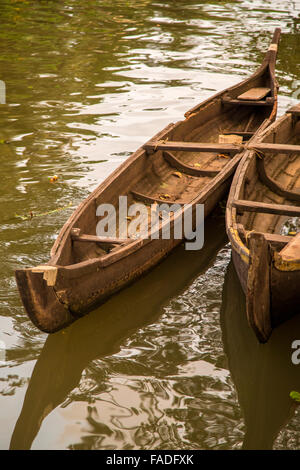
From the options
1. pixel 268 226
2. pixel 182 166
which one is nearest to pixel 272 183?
pixel 268 226

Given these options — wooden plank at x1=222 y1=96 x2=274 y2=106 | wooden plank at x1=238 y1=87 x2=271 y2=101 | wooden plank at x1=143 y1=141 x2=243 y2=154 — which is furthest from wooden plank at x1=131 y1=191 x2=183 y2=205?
wooden plank at x1=238 y1=87 x2=271 y2=101

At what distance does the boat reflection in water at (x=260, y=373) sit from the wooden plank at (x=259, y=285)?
0.96 feet

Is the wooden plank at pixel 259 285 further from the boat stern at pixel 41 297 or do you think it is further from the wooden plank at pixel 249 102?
the wooden plank at pixel 249 102

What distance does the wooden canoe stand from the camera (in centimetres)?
401

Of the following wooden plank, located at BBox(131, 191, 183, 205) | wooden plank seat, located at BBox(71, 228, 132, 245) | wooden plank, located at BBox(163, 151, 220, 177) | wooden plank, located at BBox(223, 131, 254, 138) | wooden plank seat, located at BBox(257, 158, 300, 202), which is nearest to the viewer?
wooden plank seat, located at BBox(71, 228, 132, 245)

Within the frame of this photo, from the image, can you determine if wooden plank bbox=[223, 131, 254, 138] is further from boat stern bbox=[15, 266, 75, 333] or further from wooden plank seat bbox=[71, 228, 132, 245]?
boat stern bbox=[15, 266, 75, 333]

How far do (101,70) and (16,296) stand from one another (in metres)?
7.12

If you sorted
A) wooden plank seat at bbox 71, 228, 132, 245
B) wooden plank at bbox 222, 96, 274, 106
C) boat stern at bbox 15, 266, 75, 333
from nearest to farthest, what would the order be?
boat stern at bbox 15, 266, 75, 333 < wooden plank seat at bbox 71, 228, 132, 245 < wooden plank at bbox 222, 96, 274, 106

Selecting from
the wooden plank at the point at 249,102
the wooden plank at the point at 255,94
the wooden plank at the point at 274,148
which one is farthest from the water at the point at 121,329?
the wooden plank at the point at 255,94

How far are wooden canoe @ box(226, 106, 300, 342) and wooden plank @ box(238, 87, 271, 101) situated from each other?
908 millimetres

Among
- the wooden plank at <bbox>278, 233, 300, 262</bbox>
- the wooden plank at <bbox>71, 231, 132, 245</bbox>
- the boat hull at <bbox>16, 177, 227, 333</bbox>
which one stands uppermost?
the wooden plank at <bbox>278, 233, 300, 262</bbox>

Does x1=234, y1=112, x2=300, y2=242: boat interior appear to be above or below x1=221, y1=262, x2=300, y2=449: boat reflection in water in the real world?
above

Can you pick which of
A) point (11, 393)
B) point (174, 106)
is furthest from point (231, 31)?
point (11, 393)

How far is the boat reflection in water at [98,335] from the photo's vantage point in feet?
13.3
